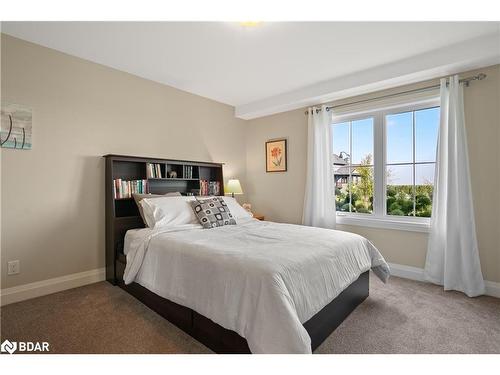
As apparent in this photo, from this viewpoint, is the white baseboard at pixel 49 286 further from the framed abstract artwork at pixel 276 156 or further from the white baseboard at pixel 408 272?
the white baseboard at pixel 408 272

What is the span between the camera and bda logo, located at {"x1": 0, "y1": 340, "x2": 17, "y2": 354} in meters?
1.62

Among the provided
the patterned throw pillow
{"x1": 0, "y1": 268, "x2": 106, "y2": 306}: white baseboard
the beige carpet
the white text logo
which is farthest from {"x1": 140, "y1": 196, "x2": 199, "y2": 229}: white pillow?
the white text logo

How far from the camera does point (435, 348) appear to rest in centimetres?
166

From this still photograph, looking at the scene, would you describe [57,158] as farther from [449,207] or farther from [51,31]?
[449,207]

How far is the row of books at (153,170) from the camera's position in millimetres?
3130

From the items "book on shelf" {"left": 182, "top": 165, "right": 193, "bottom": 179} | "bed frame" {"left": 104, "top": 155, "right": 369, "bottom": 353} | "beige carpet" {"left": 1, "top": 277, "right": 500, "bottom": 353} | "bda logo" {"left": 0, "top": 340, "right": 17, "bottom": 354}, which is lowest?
"beige carpet" {"left": 1, "top": 277, "right": 500, "bottom": 353}

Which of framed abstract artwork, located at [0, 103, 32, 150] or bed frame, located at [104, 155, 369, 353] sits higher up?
framed abstract artwork, located at [0, 103, 32, 150]

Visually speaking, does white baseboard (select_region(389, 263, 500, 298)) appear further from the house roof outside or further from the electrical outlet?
the electrical outlet

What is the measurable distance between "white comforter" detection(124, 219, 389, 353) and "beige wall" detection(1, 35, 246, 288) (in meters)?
0.78

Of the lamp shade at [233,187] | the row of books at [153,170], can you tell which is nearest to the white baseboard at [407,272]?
the lamp shade at [233,187]

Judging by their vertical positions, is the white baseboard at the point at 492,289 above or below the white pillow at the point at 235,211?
below

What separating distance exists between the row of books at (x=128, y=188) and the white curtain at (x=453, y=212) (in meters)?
3.32

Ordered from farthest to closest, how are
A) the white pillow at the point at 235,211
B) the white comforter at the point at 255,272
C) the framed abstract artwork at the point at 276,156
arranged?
the framed abstract artwork at the point at 276,156, the white pillow at the point at 235,211, the white comforter at the point at 255,272
